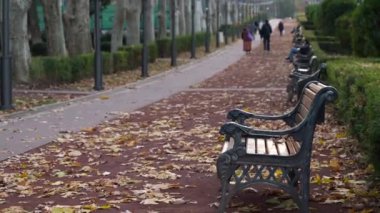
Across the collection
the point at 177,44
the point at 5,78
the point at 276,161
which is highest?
the point at 276,161

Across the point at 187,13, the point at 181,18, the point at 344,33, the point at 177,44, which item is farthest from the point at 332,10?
the point at 187,13

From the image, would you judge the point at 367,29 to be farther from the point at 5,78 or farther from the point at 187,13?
the point at 187,13

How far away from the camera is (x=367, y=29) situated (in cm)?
1788

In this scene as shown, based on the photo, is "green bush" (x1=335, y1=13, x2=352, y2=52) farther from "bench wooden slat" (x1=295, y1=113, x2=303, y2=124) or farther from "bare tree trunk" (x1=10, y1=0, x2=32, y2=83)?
"bench wooden slat" (x1=295, y1=113, x2=303, y2=124)

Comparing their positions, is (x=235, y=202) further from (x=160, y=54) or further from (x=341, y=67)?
(x=160, y=54)

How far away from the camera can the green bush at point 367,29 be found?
17500 mm

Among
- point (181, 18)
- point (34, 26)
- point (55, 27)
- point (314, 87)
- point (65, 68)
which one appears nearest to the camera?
point (314, 87)

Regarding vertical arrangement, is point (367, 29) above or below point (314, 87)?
above

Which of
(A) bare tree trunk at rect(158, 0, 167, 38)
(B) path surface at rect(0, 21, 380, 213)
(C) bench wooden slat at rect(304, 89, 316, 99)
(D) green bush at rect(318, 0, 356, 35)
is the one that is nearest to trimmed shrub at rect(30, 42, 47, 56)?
(A) bare tree trunk at rect(158, 0, 167, 38)

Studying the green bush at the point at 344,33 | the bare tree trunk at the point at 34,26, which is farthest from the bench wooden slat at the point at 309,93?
the bare tree trunk at the point at 34,26

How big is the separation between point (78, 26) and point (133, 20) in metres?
8.19

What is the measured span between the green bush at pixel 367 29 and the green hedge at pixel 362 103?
4386 mm

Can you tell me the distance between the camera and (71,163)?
10125 mm

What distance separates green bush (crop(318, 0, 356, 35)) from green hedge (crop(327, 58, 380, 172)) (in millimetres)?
17716
